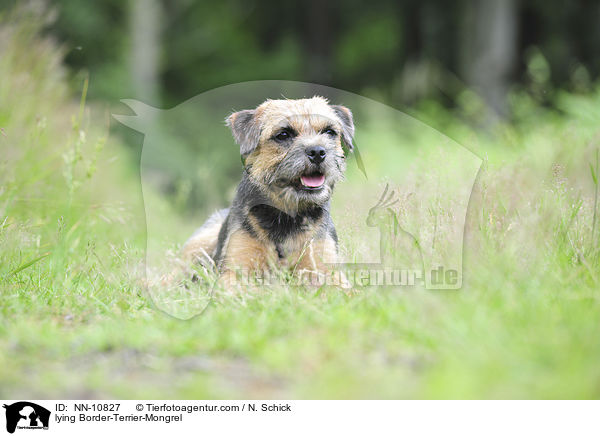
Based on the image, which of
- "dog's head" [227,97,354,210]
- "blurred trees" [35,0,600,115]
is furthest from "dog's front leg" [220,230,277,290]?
"blurred trees" [35,0,600,115]

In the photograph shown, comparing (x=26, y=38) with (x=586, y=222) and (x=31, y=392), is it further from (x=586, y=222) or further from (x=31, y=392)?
(x=586, y=222)

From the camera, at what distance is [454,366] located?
105 inches

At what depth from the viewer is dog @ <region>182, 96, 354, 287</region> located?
4.57m

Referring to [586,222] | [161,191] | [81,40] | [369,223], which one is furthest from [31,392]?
[81,40]

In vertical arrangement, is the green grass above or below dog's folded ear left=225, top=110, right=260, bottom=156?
below

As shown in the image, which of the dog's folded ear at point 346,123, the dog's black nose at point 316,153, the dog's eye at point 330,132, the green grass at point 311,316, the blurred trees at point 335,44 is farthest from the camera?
the blurred trees at point 335,44

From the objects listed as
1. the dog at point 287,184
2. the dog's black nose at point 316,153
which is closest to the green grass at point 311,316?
the dog at point 287,184

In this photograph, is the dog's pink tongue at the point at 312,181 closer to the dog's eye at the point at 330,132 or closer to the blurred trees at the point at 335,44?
the dog's eye at the point at 330,132

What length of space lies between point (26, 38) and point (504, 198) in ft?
16.5
